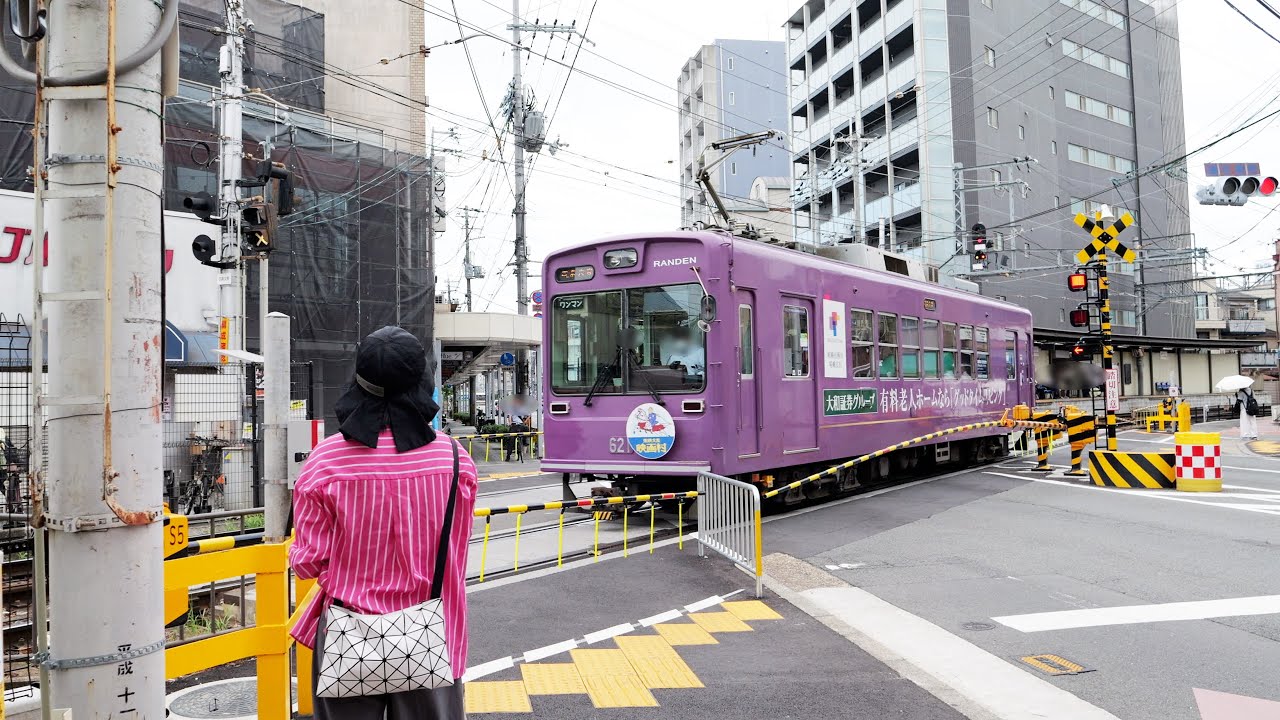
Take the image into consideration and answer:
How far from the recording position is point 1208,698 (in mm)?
5078

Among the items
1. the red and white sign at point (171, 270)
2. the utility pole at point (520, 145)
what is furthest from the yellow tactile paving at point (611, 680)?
the utility pole at point (520, 145)

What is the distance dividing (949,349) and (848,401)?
4.38 meters

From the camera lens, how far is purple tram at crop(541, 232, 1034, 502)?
34.9 feet

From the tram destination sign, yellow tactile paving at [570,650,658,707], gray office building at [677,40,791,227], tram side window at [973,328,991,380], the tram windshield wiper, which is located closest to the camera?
yellow tactile paving at [570,650,658,707]

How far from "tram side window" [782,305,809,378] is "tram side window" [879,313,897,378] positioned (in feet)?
7.97

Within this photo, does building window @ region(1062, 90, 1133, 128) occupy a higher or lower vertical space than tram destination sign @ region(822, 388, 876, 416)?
higher

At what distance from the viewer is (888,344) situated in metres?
14.5

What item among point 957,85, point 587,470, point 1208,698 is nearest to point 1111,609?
point 1208,698

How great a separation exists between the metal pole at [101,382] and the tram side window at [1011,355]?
62.6 feet

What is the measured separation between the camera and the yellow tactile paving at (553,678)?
529cm

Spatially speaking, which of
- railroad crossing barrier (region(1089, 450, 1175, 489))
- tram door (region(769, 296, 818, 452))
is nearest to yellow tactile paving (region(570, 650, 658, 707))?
tram door (region(769, 296, 818, 452))

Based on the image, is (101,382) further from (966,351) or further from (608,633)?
(966,351)

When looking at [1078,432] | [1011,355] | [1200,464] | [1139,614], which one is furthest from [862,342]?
[1011,355]

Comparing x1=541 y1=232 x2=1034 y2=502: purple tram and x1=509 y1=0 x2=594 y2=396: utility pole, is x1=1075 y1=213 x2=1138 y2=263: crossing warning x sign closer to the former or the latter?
x1=541 y1=232 x2=1034 y2=502: purple tram
